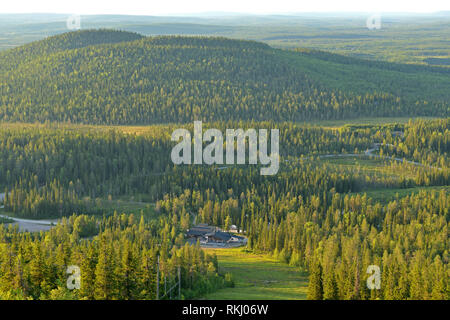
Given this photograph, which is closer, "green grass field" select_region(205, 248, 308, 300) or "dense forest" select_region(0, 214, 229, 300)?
"dense forest" select_region(0, 214, 229, 300)

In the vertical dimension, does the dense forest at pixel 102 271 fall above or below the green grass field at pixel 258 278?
above

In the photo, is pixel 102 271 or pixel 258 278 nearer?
pixel 102 271

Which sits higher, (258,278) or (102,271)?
(102,271)

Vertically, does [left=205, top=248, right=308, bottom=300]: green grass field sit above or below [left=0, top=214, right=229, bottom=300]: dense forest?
below
